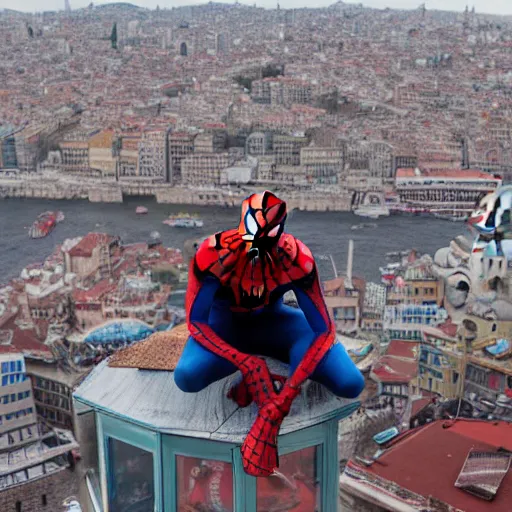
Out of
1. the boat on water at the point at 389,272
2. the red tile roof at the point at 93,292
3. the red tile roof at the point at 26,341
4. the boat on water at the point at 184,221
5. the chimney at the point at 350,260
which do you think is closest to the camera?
the red tile roof at the point at 26,341

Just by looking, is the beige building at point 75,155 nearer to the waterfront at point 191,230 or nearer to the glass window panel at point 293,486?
the waterfront at point 191,230

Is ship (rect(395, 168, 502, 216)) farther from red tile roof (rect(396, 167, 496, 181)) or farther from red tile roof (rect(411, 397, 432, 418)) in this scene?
red tile roof (rect(411, 397, 432, 418))

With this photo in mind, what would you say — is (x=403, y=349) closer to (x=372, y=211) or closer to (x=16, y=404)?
(x=16, y=404)

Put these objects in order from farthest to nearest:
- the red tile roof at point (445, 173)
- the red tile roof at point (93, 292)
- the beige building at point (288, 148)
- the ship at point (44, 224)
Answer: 1. the beige building at point (288, 148)
2. the red tile roof at point (445, 173)
3. the ship at point (44, 224)
4. the red tile roof at point (93, 292)

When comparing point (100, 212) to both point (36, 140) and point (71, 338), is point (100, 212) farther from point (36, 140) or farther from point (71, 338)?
point (71, 338)

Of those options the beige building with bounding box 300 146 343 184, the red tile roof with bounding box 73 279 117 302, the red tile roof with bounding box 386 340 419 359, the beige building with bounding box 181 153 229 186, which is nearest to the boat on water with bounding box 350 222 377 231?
the beige building with bounding box 300 146 343 184

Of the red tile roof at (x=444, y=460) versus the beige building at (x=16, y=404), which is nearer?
the red tile roof at (x=444, y=460)

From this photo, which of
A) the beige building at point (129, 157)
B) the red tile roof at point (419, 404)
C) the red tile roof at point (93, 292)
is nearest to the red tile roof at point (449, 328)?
the red tile roof at point (419, 404)
